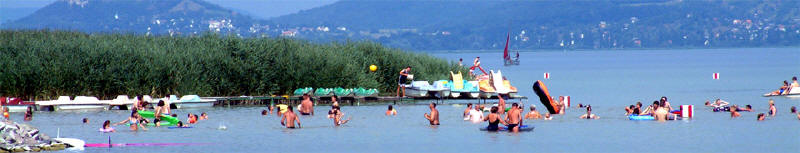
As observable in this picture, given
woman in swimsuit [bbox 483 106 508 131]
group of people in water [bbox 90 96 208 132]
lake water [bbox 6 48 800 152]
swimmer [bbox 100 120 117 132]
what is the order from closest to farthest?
lake water [bbox 6 48 800 152] → woman in swimsuit [bbox 483 106 508 131] → swimmer [bbox 100 120 117 132] → group of people in water [bbox 90 96 208 132]

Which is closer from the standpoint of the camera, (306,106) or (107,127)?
(107,127)

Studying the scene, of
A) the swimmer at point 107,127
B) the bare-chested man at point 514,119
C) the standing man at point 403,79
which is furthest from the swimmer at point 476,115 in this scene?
the standing man at point 403,79

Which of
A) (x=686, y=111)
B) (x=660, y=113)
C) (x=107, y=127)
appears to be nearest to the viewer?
(x=107, y=127)

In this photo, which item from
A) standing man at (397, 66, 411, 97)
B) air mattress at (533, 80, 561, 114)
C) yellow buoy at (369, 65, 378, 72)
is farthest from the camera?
yellow buoy at (369, 65, 378, 72)

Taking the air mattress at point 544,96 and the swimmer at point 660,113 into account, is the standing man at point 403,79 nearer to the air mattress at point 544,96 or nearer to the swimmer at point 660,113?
the air mattress at point 544,96

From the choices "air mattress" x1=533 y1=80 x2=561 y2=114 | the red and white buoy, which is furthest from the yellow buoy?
the red and white buoy

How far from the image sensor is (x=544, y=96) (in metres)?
55.2

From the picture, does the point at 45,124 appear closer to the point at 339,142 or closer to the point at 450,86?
the point at 339,142

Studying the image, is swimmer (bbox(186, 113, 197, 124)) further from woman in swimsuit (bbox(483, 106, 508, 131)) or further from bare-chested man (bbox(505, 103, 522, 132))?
bare-chested man (bbox(505, 103, 522, 132))

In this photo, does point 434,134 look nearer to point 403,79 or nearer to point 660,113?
point 660,113

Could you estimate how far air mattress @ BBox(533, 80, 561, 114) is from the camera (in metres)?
54.7

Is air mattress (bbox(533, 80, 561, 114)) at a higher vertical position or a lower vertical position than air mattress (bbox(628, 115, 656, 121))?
higher

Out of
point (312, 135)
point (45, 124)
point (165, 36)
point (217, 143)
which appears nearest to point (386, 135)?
point (312, 135)

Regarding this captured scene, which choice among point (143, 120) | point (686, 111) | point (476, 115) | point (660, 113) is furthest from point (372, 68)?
point (143, 120)
